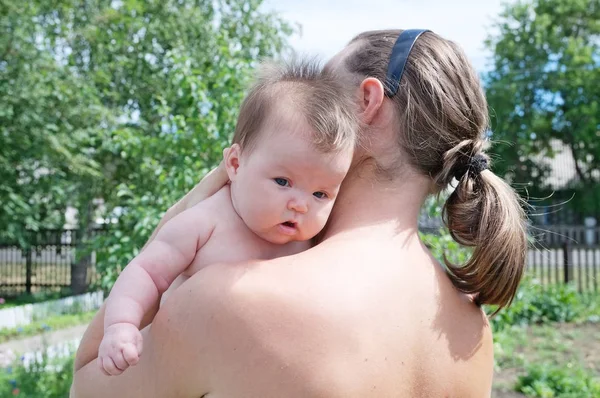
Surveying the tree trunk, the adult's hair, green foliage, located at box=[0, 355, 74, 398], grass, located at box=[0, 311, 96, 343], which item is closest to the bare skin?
the adult's hair

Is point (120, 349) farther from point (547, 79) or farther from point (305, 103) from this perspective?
point (547, 79)

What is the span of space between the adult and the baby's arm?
0.20 ft

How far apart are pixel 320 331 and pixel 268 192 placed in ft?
1.16

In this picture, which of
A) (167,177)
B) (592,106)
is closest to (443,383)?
(167,177)

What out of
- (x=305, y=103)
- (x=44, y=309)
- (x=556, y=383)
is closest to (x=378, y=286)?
(x=305, y=103)

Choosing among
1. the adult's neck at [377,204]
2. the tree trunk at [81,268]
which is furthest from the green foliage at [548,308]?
the tree trunk at [81,268]

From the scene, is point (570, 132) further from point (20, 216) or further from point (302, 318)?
point (302, 318)

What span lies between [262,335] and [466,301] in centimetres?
59

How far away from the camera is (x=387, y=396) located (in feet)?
4.27

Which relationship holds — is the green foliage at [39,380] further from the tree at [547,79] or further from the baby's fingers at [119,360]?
the tree at [547,79]

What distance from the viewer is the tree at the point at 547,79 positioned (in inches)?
1073

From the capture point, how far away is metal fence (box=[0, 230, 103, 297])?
14961mm

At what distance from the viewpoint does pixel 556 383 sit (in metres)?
5.91

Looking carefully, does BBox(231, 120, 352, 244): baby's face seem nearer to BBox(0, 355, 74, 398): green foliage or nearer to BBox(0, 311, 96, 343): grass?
BBox(0, 355, 74, 398): green foliage
